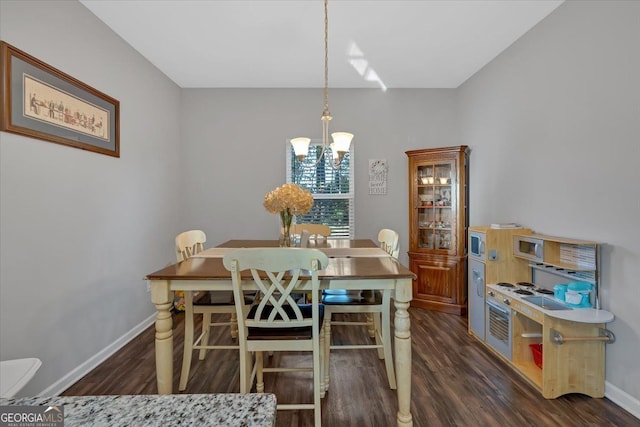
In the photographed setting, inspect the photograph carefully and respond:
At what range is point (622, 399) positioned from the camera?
1902 mm

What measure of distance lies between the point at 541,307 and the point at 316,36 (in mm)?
2787

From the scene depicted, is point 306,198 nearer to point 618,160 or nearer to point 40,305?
point 40,305

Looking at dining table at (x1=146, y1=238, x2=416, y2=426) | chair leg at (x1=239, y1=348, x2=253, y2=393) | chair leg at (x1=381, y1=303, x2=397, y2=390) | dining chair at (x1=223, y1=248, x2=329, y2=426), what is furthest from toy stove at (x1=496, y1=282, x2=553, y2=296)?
chair leg at (x1=239, y1=348, x2=253, y2=393)

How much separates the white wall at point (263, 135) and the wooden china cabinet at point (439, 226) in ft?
1.21

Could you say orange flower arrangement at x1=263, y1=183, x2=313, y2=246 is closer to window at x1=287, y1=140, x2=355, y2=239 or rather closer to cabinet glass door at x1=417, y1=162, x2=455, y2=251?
window at x1=287, y1=140, x2=355, y2=239

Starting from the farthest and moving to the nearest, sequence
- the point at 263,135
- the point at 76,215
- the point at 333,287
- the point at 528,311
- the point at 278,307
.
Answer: the point at 263,135 → the point at 76,215 → the point at 528,311 → the point at 333,287 → the point at 278,307

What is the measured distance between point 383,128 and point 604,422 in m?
3.31

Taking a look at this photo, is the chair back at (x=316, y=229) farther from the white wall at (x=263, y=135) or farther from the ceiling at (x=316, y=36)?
the ceiling at (x=316, y=36)

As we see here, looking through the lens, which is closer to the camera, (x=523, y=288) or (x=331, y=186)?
(x=523, y=288)

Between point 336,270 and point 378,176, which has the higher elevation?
point 378,176

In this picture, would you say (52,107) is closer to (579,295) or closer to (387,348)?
(387,348)

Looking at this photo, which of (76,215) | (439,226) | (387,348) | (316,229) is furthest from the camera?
(439,226)

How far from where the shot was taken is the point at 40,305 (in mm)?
1980

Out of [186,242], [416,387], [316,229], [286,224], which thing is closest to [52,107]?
[186,242]
